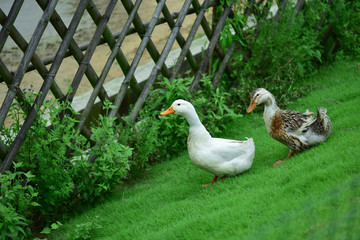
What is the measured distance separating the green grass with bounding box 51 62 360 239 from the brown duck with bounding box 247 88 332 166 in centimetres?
9

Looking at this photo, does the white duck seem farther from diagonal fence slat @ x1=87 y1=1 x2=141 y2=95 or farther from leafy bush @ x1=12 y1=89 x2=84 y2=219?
diagonal fence slat @ x1=87 y1=1 x2=141 y2=95

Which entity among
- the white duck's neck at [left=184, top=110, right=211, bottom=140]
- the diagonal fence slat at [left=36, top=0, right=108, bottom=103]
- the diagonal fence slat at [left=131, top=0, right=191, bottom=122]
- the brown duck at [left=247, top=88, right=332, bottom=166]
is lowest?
the brown duck at [left=247, top=88, right=332, bottom=166]

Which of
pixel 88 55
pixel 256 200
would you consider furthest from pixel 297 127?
pixel 88 55

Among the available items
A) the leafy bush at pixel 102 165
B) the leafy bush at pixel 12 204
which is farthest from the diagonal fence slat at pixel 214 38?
the leafy bush at pixel 12 204

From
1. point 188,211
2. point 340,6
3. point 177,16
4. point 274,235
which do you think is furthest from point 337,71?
point 274,235

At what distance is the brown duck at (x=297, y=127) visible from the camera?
14.8ft

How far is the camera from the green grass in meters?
3.04

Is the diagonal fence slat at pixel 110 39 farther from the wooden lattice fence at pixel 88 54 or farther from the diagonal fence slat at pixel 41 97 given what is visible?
the diagonal fence slat at pixel 41 97

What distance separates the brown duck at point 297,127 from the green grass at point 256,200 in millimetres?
90

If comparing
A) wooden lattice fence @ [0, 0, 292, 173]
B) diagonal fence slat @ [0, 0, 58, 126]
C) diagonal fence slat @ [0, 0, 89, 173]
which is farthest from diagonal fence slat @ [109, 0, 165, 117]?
diagonal fence slat @ [0, 0, 58, 126]

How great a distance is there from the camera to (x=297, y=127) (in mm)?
4523

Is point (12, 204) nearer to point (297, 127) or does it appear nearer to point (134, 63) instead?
point (134, 63)

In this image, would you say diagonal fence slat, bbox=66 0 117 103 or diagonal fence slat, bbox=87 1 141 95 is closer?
diagonal fence slat, bbox=66 0 117 103

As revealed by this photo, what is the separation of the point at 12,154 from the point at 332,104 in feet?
12.1
